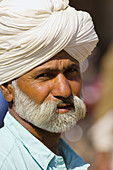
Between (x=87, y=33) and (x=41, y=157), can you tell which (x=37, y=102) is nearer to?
(x=41, y=157)

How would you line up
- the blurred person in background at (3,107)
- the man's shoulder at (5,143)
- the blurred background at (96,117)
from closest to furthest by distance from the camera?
the man's shoulder at (5,143) → the blurred person in background at (3,107) → the blurred background at (96,117)

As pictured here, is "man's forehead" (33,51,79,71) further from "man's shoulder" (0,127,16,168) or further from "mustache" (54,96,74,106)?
"man's shoulder" (0,127,16,168)

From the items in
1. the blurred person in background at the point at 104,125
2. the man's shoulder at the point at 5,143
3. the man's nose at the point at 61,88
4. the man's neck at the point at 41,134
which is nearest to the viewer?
the man's shoulder at the point at 5,143

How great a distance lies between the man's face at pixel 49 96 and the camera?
2553mm

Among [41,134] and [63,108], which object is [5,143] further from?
[63,108]

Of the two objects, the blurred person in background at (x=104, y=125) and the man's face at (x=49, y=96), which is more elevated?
the man's face at (x=49, y=96)

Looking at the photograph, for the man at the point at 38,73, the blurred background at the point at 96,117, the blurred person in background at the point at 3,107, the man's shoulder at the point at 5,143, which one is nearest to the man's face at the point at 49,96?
the man at the point at 38,73

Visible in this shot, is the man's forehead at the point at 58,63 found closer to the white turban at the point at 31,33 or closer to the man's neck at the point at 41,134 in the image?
the white turban at the point at 31,33

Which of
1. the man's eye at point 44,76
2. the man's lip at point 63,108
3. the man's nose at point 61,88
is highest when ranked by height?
the man's eye at point 44,76

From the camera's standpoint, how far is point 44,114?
2566 millimetres

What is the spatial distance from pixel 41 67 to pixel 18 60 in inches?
6.3

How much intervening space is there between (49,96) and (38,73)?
0.16 metres

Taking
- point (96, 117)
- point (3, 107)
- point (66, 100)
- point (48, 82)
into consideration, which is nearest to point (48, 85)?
point (48, 82)

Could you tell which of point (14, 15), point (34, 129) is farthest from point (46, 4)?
point (34, 129)
